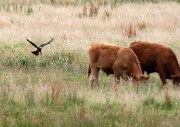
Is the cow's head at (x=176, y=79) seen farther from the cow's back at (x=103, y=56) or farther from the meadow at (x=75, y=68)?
the cow's back at (x=103, y=56)

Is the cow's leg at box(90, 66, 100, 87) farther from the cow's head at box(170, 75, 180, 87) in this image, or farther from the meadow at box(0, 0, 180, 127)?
the cow's head at box(170, 75, 180, 87)

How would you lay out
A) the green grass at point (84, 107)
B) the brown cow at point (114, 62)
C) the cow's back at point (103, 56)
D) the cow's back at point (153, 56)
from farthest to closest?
the cow's back at point (153, 56)
the cow's back at point (103, 56)
the brown cow at point (114, 62)
the green grass at point (84, 107)

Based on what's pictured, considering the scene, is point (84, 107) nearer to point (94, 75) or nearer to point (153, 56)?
point (94, 75)

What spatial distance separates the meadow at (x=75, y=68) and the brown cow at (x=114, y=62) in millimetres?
370

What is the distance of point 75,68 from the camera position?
15.3 metres

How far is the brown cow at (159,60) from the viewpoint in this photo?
1289 cm

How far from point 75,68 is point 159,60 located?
3081 millimetres

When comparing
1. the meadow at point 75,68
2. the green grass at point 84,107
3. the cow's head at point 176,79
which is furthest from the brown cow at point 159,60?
the green grass at point 84,107

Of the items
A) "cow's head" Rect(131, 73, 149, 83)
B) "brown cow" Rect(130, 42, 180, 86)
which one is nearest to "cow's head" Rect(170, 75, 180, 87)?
"brown cow" Rect(130, 42, 180, 86)

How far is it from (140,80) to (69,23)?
926 cm

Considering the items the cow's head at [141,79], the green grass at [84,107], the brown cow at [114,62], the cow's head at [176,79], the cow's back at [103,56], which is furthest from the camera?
the cow's back at [103,56]

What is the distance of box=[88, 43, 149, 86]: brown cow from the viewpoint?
12.3 m

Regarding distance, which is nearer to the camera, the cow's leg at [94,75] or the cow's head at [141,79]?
the cow's head at [141,79]

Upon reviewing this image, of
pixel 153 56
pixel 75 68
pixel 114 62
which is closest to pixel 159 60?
pixel 153 56
